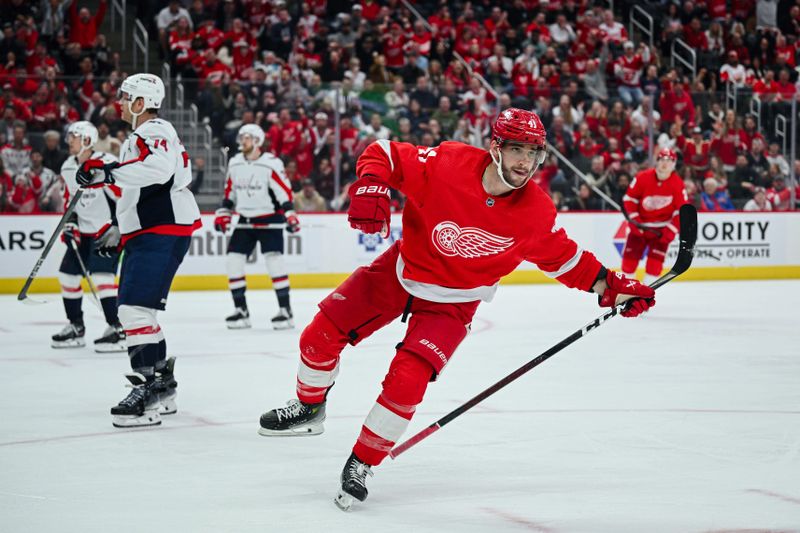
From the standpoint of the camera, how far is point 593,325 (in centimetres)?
411

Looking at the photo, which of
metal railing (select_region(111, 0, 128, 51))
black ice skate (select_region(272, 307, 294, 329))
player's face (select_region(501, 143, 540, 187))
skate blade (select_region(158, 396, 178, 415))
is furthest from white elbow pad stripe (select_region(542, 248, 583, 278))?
metal railing (select_region(111, 0, 128, 51))

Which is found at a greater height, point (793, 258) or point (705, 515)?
point (705, 515)

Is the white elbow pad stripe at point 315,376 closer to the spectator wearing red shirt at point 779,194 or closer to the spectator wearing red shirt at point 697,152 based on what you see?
the spectator wearing red shirt at point 697,152

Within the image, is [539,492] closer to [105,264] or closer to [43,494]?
[43,494]

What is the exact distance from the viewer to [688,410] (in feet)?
17.0

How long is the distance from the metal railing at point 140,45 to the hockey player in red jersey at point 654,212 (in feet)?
21.3

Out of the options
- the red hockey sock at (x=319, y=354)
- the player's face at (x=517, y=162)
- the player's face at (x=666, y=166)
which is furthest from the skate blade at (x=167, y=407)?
the player's face at (x=666, y=166)

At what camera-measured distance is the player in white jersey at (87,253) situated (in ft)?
24.2

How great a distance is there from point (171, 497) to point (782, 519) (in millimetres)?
1823

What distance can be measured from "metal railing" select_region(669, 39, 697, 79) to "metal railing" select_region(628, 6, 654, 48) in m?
0.40

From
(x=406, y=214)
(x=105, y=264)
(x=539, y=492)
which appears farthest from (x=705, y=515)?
(x=105, y=264)

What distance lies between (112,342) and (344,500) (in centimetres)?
436

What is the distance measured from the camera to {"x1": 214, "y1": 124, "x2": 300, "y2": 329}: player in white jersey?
893 centimetres

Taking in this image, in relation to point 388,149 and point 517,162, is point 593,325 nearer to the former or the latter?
point 517,162
